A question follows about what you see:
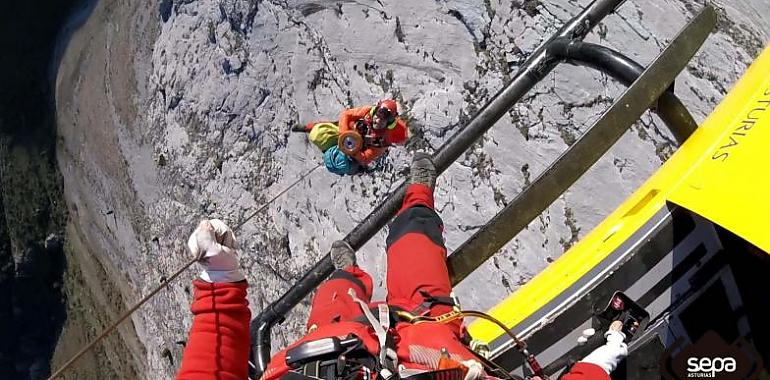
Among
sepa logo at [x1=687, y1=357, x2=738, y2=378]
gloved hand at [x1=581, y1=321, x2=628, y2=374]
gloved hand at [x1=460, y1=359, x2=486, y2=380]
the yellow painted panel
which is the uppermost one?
the yellow painted panel

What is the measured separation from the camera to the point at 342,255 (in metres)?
2.51

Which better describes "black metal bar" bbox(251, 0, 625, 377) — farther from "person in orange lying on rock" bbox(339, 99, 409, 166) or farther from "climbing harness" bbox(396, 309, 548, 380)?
"person in orange lying on rock" bbox(339, 99, 409, 166)

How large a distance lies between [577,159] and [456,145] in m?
0.48

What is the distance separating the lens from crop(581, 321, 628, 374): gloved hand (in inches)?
79.1

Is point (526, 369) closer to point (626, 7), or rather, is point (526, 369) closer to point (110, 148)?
point (626, 7)

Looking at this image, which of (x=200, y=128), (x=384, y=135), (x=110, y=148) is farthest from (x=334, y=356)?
(x=110, y=148)

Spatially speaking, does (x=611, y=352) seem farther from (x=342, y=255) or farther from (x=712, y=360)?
(x=342, y=255)

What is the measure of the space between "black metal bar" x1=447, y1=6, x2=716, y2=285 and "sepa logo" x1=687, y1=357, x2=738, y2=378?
2.42ft

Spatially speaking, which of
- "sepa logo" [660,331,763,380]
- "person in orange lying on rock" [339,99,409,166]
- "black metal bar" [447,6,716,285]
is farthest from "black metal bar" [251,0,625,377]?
"person in orange lying on rock" [339,99,409,166]

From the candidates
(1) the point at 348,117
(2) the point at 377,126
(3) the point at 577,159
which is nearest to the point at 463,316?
(3) the point at 577,159

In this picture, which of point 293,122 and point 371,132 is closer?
point 371,132

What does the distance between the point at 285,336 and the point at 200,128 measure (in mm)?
2663

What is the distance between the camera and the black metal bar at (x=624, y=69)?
233 centimetres

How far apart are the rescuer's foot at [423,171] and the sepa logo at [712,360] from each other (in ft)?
3.58
